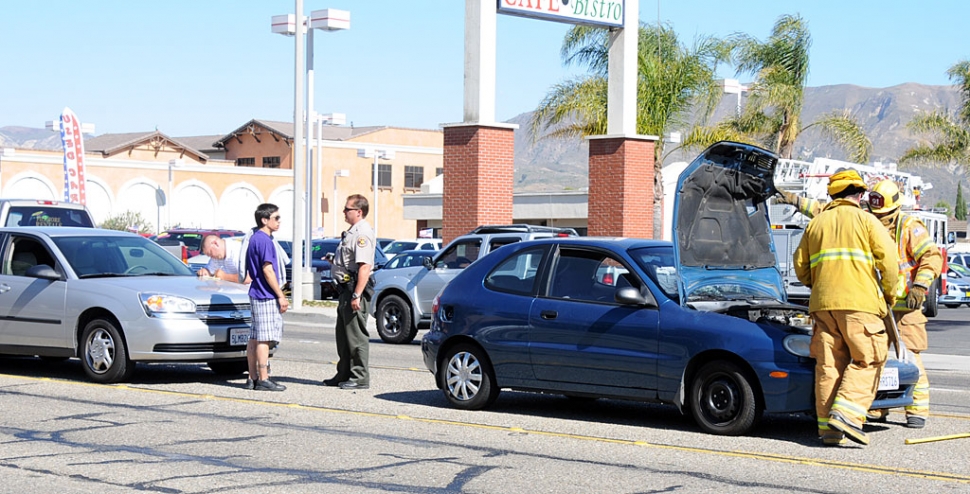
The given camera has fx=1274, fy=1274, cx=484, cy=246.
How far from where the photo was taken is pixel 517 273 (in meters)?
10.9

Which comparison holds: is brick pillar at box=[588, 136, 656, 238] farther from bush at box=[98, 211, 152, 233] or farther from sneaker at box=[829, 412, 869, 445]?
bush at box=[98, 211, 152, 233]

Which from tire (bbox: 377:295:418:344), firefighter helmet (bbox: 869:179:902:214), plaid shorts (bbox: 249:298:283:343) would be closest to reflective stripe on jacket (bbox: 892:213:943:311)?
firefighter helmet (bbox: 869:179:902:214)

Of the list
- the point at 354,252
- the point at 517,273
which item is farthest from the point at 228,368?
the point at 517,273

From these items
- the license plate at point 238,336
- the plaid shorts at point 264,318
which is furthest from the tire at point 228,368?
the plaid shorts at point 264,318

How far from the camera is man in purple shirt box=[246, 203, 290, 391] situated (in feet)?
39.2

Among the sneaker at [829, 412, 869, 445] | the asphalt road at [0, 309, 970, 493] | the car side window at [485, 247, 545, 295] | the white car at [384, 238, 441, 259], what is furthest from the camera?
the white car at [384, 238, 441, 259]

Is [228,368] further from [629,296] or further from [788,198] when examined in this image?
[788,198]

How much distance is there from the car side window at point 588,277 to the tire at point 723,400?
990 mm

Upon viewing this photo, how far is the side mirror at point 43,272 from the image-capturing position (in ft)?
41.7

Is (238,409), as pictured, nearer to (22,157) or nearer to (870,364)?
(870,364)

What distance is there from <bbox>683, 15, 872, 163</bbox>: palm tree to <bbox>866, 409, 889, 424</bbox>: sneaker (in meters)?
27.5

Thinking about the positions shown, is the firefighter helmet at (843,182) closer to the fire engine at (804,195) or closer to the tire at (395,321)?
the tire at (395,321)

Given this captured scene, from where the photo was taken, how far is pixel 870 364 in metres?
9.18

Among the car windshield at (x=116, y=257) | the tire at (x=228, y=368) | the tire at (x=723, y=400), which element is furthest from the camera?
the tire at (x=228, y=368)
